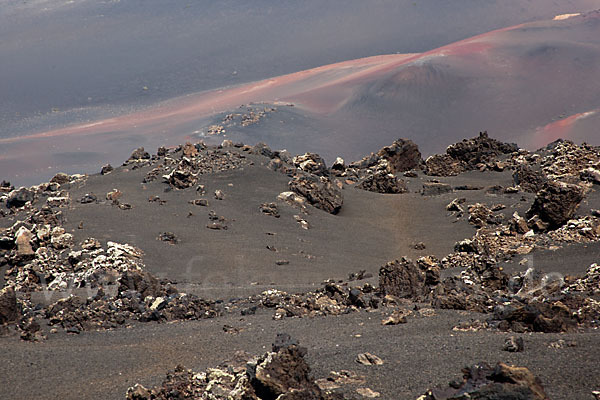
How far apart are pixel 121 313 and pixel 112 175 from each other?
10749mm

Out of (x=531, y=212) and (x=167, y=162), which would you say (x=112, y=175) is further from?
(x=531, y=212)

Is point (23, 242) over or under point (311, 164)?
over

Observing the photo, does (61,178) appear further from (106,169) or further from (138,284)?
(138,284)

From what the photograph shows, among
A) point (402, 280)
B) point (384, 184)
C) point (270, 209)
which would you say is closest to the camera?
point (402, 280)

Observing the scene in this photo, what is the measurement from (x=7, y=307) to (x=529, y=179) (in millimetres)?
16313

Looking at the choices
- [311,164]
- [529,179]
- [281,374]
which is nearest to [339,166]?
[311,164]

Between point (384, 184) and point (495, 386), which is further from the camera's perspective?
point (384, 184)

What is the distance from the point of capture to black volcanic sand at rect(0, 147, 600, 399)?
5.55 m

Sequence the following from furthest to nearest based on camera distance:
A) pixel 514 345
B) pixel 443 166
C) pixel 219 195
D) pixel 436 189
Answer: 1. pixel 443 166
2. pixel 436 189
3. pixel 219 195
4. pixel 514 345

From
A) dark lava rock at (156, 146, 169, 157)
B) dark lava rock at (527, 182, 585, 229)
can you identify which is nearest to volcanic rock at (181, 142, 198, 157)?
dark lava rock at (156, 146, 169, 157)

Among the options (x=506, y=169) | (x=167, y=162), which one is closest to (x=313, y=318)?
(x=167, y=162)

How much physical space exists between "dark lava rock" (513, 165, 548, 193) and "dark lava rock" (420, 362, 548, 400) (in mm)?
16655

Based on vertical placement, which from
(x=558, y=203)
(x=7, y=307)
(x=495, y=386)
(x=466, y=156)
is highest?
(x=495, y=386)

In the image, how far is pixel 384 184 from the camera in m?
21.3
